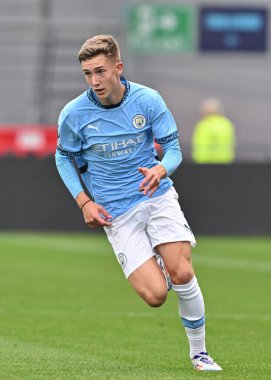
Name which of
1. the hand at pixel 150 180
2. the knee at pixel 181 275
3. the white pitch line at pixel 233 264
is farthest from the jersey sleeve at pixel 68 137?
the white pitch line at pixel 233 264

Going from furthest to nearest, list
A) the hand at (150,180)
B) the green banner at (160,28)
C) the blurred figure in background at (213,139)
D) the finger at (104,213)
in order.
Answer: the green banner at (160,28)
the blurred figure in background at (213,139)
the finger at (104,213)
the hand at (150,180)

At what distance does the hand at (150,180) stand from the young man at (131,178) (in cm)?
23

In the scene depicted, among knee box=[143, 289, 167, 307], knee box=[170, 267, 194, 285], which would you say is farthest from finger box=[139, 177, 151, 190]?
knee box=[143, 289, 167, 307]

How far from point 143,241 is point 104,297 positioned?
5451mm

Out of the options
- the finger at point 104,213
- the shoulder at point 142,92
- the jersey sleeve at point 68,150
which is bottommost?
the finger at point 104,213

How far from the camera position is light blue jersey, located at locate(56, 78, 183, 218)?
8.58 m

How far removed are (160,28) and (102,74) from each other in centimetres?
2928

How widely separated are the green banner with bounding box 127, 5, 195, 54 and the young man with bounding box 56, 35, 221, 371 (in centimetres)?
2795

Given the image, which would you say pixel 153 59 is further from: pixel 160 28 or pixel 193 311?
pixel 193 311

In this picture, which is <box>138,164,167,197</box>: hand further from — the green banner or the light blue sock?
the green banner

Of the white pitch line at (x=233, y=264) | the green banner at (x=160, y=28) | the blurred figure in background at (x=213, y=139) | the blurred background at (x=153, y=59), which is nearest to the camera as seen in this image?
the white pitch line at (x=233, y=264)

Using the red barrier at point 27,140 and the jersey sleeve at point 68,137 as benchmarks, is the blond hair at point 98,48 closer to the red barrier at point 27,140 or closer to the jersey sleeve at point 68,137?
the jersey sleeve at point 68,137

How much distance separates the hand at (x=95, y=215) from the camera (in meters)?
8.41

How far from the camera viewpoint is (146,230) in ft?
28.5
